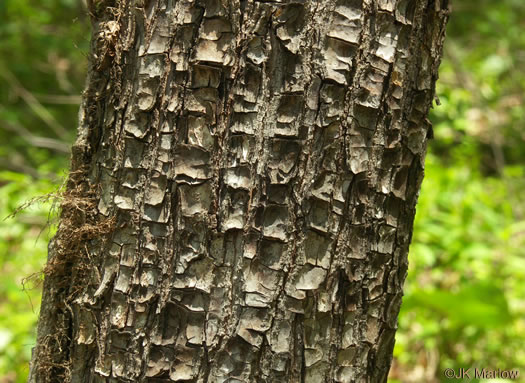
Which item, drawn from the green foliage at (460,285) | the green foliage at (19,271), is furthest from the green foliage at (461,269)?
the green foliage at (19,271)

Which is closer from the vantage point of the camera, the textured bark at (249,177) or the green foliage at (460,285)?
the textured bark at (249,177)

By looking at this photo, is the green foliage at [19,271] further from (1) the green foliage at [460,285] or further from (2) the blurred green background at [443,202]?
(1) the green foliage at [460,285]

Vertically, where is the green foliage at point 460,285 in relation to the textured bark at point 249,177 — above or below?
above

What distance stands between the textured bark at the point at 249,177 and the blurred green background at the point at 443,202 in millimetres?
303

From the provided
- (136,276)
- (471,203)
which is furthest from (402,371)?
(136,276)

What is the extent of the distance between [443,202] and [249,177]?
2.68 meters

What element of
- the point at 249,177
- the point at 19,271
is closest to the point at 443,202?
the point at 249,177

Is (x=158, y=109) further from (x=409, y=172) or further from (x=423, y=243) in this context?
(x=423, y=243)

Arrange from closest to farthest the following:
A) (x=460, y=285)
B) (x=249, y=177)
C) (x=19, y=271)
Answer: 1. (x=249, y=177)
2. (x=460, y=285)
3. (x=19, y=271)

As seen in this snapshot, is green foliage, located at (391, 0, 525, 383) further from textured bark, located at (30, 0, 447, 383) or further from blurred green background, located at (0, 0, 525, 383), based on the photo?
textured bark, located at (30, 0, 447, 383)

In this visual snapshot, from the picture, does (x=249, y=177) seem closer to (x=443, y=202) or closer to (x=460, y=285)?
(x=460, y=285)

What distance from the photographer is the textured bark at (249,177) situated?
106cm

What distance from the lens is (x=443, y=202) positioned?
350cm

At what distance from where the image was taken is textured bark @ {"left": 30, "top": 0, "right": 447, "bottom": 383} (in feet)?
3.48
